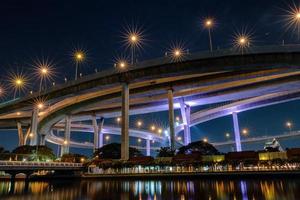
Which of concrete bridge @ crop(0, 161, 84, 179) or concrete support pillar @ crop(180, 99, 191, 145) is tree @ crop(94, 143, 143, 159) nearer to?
concrete bridge @ crop(0, 161, 84, 179)

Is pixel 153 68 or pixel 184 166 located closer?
pixel 184 166

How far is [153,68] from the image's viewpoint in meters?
48.8

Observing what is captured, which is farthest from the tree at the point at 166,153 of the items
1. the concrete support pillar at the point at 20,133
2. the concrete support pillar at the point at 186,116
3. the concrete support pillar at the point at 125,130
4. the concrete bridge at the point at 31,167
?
the concrete support pillar at the point at 20,133

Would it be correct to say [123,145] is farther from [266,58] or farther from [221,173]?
[266,58]

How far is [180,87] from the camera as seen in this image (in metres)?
59.5

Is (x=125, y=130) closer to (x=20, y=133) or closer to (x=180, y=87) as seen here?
(x=180, y=87)

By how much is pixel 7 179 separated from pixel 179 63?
4058 centimetres

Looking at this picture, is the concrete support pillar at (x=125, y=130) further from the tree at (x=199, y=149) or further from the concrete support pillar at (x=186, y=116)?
the concrete support pillar at (x=186, y=116)

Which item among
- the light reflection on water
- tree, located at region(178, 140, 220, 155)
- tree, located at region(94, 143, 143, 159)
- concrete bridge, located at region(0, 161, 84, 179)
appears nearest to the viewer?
the light reflection on water

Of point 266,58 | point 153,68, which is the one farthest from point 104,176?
point 266,58

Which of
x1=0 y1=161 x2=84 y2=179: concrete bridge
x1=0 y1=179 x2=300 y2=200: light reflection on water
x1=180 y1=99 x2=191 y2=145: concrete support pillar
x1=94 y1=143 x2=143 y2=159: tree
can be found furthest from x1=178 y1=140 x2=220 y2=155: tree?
x1=0 y1=179 x2=300 y2=200: light reflection on water

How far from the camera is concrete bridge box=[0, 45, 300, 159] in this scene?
143 ft

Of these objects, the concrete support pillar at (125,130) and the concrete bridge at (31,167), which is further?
the concrete support pillar at (125,130)

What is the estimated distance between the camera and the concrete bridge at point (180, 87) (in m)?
43.6
